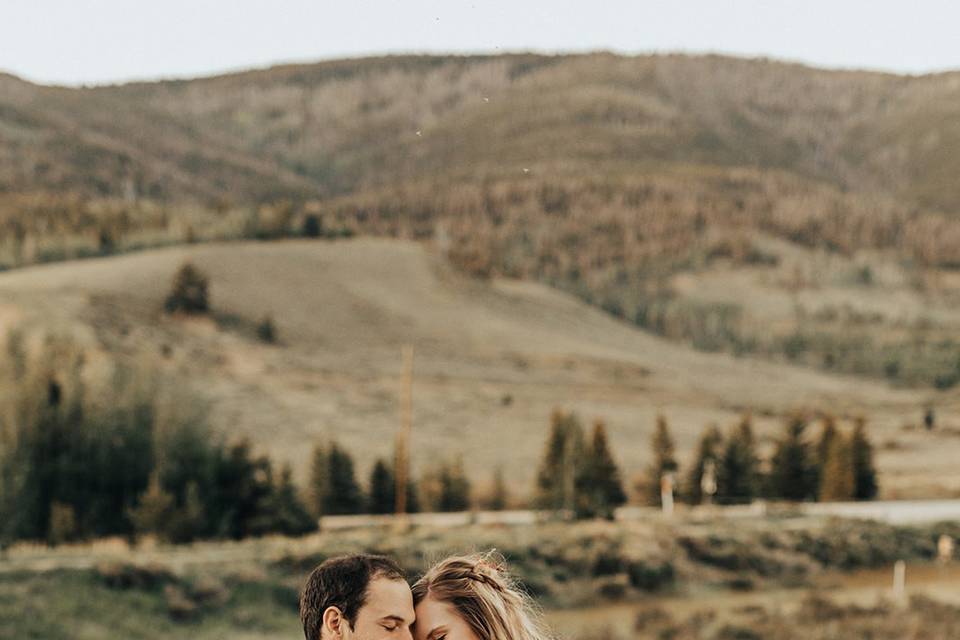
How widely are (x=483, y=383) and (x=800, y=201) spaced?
3342 inches

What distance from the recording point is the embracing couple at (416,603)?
2551 mm

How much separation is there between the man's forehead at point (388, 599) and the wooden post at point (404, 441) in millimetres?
33645

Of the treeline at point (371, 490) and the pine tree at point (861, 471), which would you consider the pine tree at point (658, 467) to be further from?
Result: the treeline at point (371, 490)

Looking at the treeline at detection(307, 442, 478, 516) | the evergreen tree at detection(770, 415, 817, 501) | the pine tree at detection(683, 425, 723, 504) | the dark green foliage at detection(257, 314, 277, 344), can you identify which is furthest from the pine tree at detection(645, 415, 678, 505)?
the dark green foliage at detection(257, 314, 277, 344)

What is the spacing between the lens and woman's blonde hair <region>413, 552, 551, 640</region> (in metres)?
2.70

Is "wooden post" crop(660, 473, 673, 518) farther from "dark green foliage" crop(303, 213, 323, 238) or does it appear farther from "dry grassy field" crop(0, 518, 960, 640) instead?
"dark green foliage" crop(303, 213, 323, 238)

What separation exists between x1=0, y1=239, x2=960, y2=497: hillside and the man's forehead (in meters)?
Result: 43.4

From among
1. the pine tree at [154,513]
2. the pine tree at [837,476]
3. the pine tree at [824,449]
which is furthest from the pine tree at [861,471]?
the pine tree at [154,513]

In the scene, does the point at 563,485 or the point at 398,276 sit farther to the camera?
the point at 398,276

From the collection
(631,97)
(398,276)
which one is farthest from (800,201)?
(398,276)

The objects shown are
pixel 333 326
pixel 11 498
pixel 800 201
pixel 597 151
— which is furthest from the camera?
pixel 597 151

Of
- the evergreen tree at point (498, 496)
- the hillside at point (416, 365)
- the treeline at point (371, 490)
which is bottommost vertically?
the evergreen tree at point (498, 496)

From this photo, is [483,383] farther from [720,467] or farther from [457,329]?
[720,467]

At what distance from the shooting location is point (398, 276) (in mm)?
Answer: 83812
